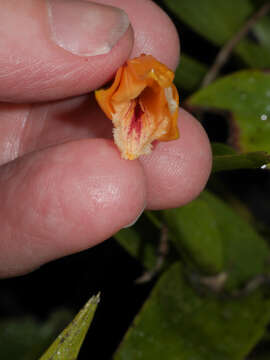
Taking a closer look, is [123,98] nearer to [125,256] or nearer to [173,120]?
[173,120]

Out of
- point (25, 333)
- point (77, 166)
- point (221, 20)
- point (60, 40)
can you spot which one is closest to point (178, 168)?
point (77, 166)

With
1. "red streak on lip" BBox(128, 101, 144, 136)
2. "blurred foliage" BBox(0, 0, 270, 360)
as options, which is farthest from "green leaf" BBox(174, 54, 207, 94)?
"red streak on lip" BBox(128, 101, 144, 136)

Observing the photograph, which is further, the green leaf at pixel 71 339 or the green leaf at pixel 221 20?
the green leaf at pixel 221 20

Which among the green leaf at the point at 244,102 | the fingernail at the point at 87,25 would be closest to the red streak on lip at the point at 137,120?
the fingernail at the point at 87,25

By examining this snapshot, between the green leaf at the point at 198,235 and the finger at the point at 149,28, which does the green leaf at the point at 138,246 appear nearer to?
the green leaf at the point at 198,235

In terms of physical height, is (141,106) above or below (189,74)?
above

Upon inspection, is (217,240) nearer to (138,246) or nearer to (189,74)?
(138,246)

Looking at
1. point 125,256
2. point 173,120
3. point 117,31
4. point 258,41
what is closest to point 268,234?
point 125,256
